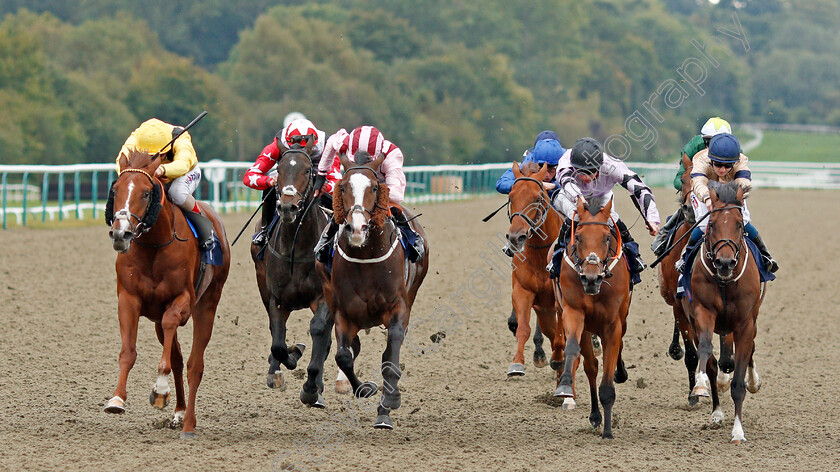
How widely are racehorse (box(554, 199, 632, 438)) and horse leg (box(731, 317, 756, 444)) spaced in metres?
0.68

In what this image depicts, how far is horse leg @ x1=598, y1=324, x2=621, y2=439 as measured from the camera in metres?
6.45

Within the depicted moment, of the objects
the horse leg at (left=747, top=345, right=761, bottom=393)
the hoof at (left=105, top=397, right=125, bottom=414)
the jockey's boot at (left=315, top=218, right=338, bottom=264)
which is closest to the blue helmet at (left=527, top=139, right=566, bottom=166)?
the jockey's boot at (left=315, top=218, right=338, bottom=264)

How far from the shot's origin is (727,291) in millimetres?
6656

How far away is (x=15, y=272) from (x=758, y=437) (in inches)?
357

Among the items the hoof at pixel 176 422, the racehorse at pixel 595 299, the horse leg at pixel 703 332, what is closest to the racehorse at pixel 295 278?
the hoof at pixel 176 422

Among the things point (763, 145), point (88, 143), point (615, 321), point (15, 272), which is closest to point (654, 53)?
point (763, 145)

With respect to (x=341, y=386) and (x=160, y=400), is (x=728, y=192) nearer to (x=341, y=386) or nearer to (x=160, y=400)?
(x=341, y=386)

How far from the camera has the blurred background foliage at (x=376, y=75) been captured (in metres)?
38.0

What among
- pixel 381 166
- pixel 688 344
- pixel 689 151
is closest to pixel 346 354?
pixel 381 166

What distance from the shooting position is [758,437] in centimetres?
651

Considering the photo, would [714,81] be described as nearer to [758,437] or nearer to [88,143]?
[88,143]

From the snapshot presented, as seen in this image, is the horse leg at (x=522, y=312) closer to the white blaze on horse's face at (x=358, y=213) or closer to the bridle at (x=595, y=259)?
the bridle at (x=595, y=259)

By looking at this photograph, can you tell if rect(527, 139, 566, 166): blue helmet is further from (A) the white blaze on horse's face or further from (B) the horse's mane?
(A) the white blaze on horse's face

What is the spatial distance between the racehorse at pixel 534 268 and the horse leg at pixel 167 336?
218 centimetres
